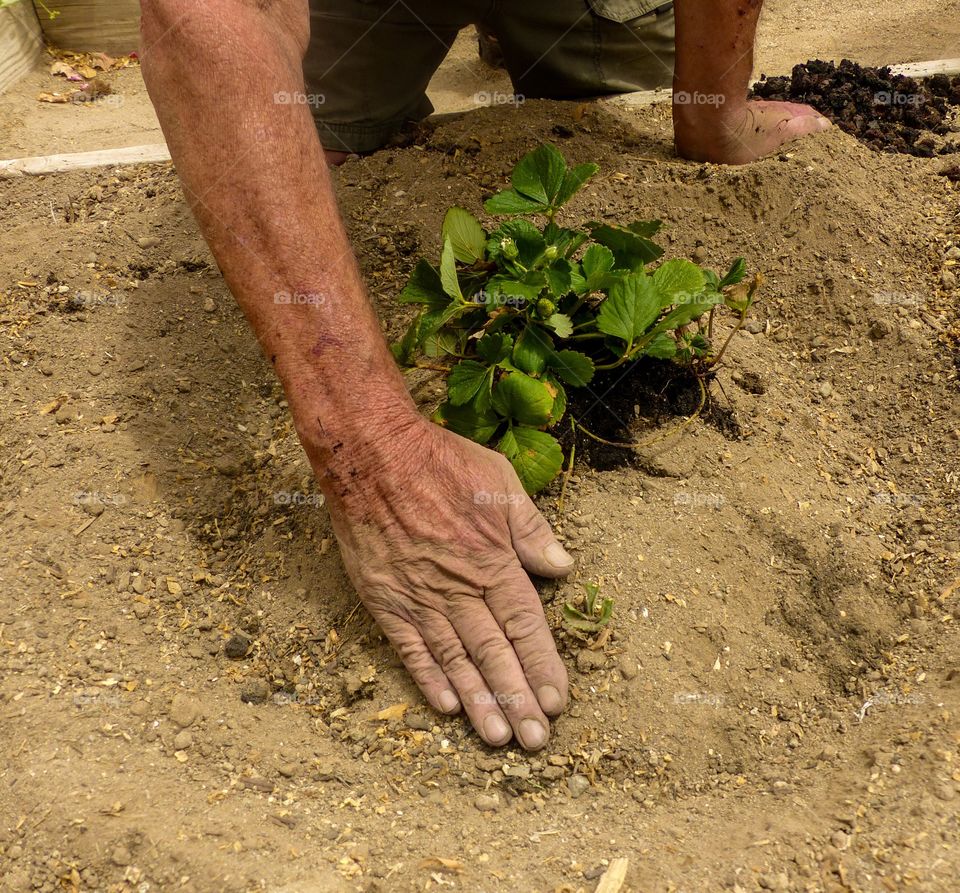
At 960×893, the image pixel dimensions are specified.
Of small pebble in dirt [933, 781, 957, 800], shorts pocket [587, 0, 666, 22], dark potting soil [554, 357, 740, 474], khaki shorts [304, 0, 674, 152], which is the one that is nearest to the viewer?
small pebble in dirt [933, 781, 957, 800]

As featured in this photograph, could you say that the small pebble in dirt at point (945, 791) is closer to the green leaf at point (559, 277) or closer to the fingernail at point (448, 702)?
the fingernail at point (448, 702)

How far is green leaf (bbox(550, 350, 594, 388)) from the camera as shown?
1844 millimetres

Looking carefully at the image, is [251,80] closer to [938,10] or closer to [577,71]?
[577,71]

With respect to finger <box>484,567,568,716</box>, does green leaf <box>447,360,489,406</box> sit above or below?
above

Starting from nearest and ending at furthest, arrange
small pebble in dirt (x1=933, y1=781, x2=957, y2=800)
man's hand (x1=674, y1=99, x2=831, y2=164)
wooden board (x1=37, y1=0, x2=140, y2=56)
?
small pebble in dirt (x1=933, y1=781, x2=957, y2=800) → man's hand (x1=674, y1=99, x2=831, y2=164) → wooden board (x1=37, y1=0, x2=140, y2=56)

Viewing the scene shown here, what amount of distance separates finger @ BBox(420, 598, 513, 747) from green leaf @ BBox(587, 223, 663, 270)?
0.81m

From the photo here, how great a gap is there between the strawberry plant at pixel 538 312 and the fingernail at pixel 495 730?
1.51ft

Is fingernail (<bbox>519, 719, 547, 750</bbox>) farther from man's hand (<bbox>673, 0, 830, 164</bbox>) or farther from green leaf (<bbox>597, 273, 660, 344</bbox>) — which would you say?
man's hand (<bbox>673, 0, 830, 164</bbox>)

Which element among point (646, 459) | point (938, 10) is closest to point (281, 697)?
point (646, 459)

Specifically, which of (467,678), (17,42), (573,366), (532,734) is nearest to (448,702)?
(467,678)

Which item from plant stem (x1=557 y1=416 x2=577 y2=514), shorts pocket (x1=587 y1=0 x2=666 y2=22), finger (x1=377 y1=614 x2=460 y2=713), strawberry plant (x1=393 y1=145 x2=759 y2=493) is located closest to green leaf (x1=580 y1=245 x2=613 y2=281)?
strawberry plant (x1=393 y1=145 x2=759 y2=493)

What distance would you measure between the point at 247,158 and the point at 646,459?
102cm

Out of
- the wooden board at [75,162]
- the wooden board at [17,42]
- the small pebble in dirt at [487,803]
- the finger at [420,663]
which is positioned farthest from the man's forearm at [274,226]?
the wooden board at [17,42]

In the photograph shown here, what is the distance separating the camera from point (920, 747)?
152 cm
